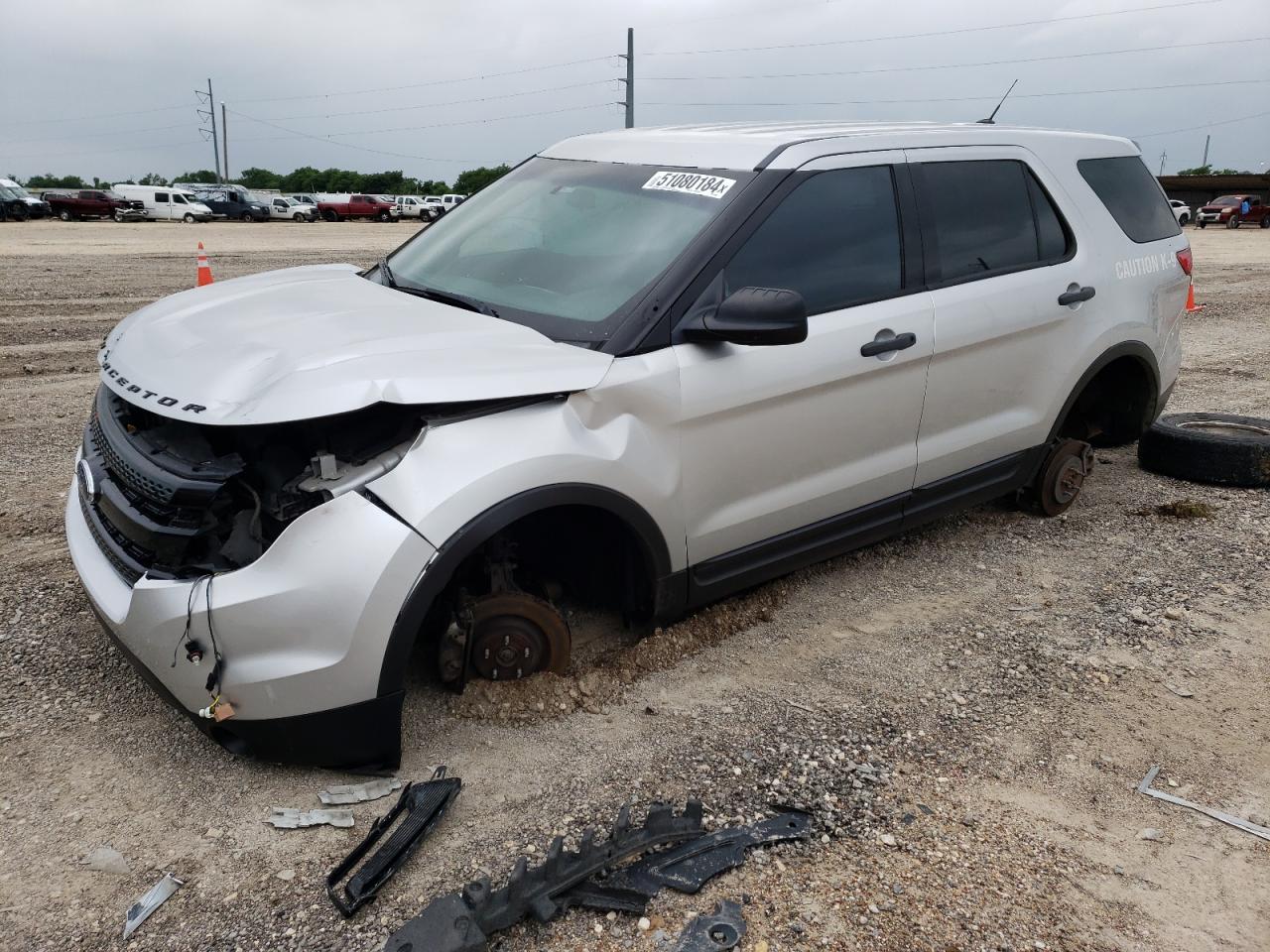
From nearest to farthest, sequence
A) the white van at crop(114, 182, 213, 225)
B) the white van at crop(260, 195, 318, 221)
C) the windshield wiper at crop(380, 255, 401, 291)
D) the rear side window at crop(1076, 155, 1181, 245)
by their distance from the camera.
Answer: the windshield wiper at crop(380, 255, 401, 291) → the rear side window at crop(1076, 155, 1181, 245) → the white van at crop(114, 182, 213, 225) → the white van at crop(260, 195, 318, 221)

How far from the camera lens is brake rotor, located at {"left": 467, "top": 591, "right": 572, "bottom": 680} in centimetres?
321

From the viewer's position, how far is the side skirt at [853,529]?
3.62 metres

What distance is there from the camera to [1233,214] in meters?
39.9

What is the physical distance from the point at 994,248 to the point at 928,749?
7.15 ft

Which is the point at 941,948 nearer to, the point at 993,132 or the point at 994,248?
the point at 994,248

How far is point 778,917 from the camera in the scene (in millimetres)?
2545

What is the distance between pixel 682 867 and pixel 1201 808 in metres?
1.56

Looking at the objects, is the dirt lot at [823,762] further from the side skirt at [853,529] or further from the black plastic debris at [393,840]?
the side skirt at [853,529]

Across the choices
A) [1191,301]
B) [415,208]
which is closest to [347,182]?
[415,208]

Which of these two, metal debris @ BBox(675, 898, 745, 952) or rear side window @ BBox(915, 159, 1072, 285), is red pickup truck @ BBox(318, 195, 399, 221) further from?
metal debris @ BBox(675, 898, 745, 952)

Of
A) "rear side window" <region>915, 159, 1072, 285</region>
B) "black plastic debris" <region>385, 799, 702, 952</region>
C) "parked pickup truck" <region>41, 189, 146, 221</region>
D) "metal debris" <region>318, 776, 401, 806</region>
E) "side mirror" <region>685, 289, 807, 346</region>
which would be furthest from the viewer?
"parked pickup truck" <region>41, 189, 146, 221</region>

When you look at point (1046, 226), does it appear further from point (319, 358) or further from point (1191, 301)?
point (1191, 301)

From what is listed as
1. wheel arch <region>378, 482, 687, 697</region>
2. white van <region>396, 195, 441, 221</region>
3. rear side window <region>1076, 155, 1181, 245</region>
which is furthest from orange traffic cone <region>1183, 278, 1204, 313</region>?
white van <region>396, 195, 441, 221</region>

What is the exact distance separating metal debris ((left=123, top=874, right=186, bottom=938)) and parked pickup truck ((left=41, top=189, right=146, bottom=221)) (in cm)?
4021
